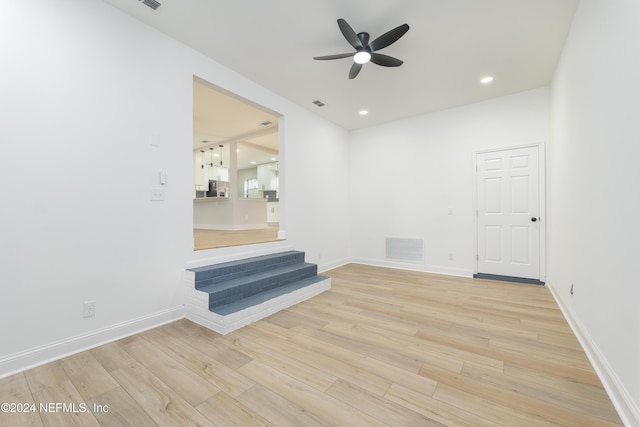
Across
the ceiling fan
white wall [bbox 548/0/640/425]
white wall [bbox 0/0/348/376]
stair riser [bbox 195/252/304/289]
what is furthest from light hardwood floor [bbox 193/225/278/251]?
white wall [bbox 548/0/640/425]

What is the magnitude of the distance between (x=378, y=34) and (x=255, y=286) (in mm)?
3053

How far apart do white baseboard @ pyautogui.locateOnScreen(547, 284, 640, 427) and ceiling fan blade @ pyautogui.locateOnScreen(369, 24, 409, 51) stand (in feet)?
9.39

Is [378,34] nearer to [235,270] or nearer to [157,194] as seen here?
[157,194]

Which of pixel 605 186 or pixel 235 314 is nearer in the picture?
pixel 605 186

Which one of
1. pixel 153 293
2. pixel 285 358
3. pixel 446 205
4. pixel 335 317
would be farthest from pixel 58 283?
pixel 446 205

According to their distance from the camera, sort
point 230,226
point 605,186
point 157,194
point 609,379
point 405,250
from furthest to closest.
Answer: point 230,226 → point 405,250 → point 157,194 → point 605,186 → point 609,379

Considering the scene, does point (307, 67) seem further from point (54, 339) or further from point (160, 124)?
point (54, 339)

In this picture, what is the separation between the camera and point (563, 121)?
9.77ft

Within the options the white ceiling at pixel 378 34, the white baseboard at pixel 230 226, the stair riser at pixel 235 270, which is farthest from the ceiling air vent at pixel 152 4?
the white baseboard at pixel 230 226

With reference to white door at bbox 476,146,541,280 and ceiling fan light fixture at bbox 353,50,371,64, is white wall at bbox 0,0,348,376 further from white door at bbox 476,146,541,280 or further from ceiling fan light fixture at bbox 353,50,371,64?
white door at bbox 476,146,541,280

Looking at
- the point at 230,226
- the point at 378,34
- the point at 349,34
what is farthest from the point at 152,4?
the point at 230,226

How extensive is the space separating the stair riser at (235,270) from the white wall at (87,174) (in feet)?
0.87

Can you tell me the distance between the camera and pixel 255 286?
3.04 meters

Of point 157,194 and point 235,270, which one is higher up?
point 157,194
